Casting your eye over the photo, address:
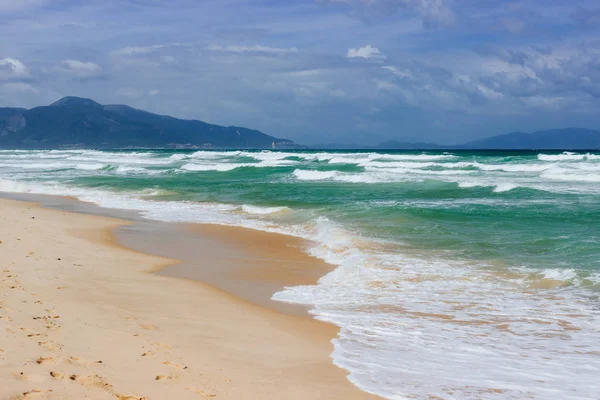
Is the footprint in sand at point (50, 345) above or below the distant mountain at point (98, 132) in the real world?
below

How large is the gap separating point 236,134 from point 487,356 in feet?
639

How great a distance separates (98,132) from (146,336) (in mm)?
180771

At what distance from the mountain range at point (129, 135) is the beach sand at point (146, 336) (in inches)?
5987

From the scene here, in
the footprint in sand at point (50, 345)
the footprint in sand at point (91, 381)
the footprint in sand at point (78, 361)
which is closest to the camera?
the footprint in sand at point (91, 381)

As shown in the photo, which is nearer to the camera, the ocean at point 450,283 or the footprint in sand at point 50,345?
the footprint in sand at point 50,345

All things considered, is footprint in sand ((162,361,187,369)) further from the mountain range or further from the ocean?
the mountain range

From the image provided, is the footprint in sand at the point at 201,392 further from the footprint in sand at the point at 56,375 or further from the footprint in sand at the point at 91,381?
the footprint in sand at the point at 56,375

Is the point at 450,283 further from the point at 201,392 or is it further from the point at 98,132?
the point at 98,132

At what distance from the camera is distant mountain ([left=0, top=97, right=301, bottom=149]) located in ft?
542

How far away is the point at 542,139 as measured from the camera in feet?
614

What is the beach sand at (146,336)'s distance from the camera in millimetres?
4379

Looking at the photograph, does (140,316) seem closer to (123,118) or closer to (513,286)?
(513,286)

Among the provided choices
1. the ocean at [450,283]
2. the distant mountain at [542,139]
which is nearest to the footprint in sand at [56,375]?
the ocean at [450,283]

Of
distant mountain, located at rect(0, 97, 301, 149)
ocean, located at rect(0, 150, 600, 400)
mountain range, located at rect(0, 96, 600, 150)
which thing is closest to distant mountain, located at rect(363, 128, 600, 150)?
mountain range, located at rect(0, 96, 600, 150)
